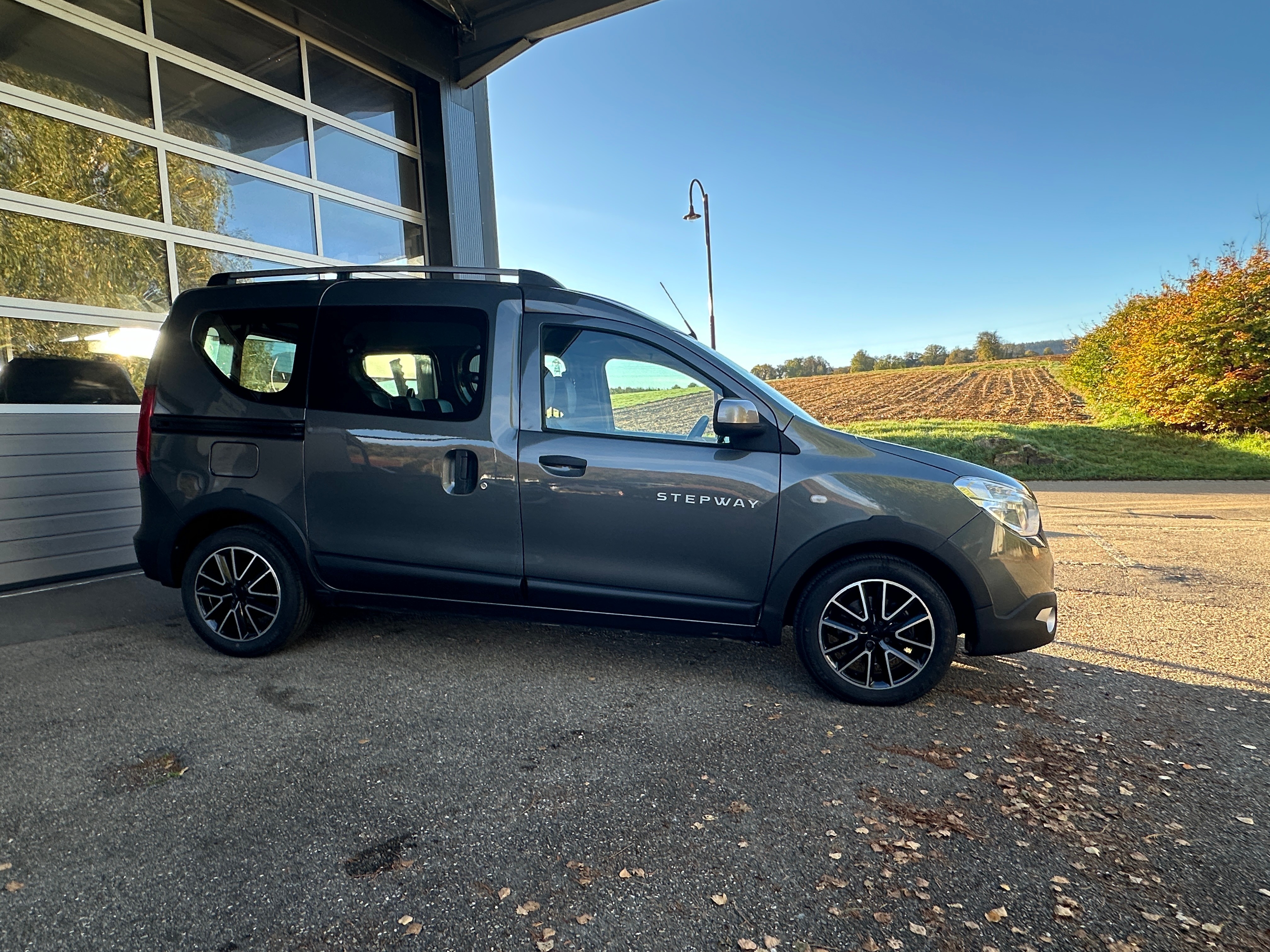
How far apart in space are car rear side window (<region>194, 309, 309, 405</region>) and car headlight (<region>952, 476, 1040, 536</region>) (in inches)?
128

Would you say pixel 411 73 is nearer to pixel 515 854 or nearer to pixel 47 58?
pixel 47 58

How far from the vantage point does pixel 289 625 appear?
12.5 ft

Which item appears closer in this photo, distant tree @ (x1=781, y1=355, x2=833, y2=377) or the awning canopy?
the awning canopy

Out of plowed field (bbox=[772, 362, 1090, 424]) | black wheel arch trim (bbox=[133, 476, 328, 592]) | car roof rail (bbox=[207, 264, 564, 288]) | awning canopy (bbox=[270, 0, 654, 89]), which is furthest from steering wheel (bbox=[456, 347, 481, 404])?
plowed field (bbox=[772, 362, 1090, 424])

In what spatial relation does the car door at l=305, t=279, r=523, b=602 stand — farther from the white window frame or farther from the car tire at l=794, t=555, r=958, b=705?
the white window frame

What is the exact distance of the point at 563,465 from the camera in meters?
3.39

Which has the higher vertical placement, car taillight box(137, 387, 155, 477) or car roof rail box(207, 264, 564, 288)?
car roof rail box(207, 264, 564, 288)

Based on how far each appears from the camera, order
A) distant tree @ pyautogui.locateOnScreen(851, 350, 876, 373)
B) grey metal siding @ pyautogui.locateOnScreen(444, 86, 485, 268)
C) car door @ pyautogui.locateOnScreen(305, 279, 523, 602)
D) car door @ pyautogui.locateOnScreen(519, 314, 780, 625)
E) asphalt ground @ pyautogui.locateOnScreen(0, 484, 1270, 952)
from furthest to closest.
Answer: distant tree @ pyautogui.locateOnScreen(851, 350, 876, 373) → grey metal siding @ pyautogui.locateOnScreen(444, 86, 485, 268) → car door @ pyautogui.locateOnScreen(305, 279, 523, 602) → car door @ pyautogui.locateOnScreen(519, 314, 780, 625) → asphalt ground @ pyautogui.locateOnScreen(0, 484, 1270, 952)

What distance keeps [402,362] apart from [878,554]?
2.49 metres

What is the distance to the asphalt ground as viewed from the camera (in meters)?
1.89

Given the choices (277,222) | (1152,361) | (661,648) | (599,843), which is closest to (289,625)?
(661,648)

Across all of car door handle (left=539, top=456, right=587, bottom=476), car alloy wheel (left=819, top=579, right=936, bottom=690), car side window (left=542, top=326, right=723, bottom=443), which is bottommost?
car alloy wheel (left=819, top=579, right=936, bottom=690)

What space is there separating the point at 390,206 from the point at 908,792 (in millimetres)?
8108

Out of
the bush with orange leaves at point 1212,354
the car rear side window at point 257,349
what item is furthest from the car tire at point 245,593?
the bush with orange leaves at point 1212,354
